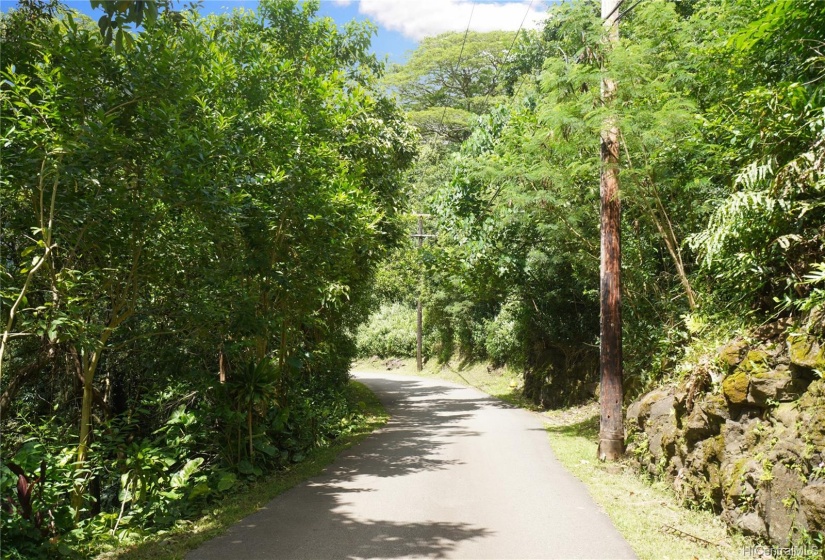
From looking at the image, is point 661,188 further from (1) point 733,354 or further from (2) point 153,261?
(2) point 153,261

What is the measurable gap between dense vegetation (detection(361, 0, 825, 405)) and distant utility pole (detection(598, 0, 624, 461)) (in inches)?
8.4

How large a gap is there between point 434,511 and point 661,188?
6.15 meters

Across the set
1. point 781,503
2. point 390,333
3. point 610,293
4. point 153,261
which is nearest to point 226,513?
point 153,261

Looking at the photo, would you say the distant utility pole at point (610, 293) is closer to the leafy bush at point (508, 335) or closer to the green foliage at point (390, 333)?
the leafy bush at point (508, 335)

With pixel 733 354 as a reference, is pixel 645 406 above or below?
below

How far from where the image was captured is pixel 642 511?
726cm

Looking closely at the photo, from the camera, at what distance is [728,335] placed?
24.7 feet

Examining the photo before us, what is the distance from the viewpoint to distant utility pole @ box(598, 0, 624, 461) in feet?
32.7

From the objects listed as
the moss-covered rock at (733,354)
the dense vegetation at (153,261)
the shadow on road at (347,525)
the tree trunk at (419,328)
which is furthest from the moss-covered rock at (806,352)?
the tree trunk at (419,328)

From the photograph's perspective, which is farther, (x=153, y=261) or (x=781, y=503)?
(x=153, y=261)

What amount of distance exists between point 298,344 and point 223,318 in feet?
17.1

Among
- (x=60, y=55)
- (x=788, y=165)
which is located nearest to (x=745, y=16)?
(x=788, y=165)

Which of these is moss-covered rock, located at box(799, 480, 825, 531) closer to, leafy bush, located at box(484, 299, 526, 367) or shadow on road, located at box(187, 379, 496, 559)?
shadow on road, located at box(187, 379, 496, 559)

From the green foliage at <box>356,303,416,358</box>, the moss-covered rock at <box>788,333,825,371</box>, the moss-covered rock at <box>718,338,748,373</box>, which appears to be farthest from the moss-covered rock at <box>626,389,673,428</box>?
the green foliage at <box>356,303,416,358</box>
